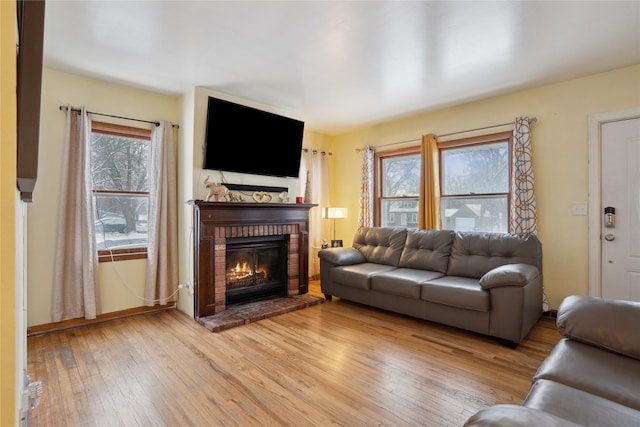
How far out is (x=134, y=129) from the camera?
11.7 ft

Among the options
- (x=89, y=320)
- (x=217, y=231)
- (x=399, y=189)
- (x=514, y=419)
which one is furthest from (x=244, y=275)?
(x=514, y=419)

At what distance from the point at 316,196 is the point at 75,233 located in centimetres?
327

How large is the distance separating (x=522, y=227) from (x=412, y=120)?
2080 mm

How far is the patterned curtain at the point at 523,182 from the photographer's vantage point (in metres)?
3.53

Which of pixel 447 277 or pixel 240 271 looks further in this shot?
pixel 240 271

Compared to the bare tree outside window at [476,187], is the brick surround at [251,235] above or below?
below

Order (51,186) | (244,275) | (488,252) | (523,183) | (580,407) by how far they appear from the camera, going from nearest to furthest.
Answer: (580,407) < (51,186) < (488,252) < (523,183) < (244,275)

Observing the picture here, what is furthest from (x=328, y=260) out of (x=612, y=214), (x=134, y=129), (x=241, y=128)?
(x=612, y=214)

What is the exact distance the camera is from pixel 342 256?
4102 millimetres

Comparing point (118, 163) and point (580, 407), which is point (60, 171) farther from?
point (580, 407)

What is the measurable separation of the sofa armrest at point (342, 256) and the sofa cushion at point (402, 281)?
56 centimetres

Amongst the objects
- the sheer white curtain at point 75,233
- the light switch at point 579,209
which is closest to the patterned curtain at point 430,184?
the light switch at point 579,209

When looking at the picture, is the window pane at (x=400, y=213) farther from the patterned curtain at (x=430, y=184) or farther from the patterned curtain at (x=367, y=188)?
the patterned curtain at (x=430, y=184)

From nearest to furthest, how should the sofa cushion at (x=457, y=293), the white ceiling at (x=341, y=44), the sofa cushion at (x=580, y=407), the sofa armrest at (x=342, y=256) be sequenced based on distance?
the sofa cushion at (x=580, y=407) → the white ceiling at (x=341, y=44) → the sofa cushion at (x=457, y=293) → the sofa armrest at (x=342, y=256)
